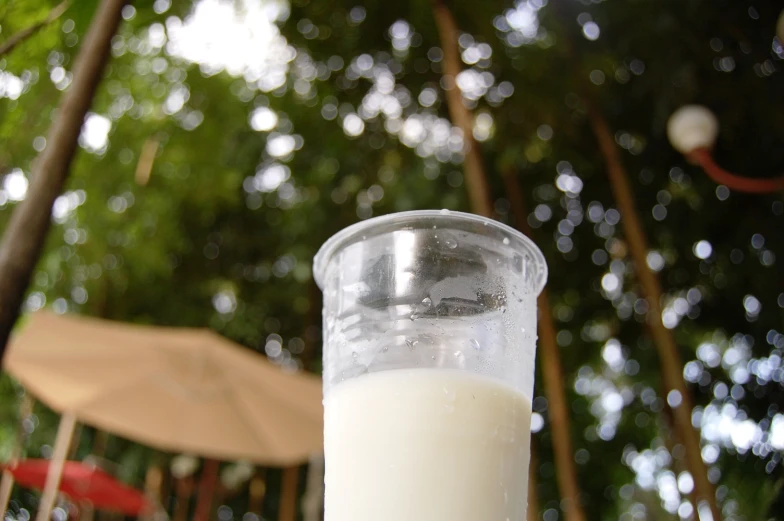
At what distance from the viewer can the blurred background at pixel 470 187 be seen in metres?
2.21

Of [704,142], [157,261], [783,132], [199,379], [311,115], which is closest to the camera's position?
[704,142]

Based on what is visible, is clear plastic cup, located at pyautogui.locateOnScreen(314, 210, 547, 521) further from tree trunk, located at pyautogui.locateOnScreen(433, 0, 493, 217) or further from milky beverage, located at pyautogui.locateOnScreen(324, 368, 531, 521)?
tree trunk, located at pyautogui.locateOnScreen(433, 0, 493, 217)

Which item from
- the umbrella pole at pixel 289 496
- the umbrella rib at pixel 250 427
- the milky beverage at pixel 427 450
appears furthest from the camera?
the umbrella pole at pixel 289 496

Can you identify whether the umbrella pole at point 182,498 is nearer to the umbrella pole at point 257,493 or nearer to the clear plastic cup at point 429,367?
the umbrella pole at point 257,493

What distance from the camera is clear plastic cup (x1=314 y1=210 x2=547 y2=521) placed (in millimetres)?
503

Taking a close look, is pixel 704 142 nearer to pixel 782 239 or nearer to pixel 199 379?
pixel 782 239

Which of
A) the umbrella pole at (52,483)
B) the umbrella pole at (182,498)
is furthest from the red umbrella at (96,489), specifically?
the umbrella pole at (182,498)

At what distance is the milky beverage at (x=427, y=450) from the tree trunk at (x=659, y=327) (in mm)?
1803

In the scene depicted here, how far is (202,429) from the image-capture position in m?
3.00

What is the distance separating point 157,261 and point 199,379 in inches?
75.0

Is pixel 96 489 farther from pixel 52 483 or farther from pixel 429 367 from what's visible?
pixel 429 367

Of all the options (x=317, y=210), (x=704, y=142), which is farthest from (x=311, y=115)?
(x=704, y=142)

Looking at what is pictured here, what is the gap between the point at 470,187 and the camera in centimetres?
252

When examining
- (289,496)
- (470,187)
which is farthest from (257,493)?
(470,187)
